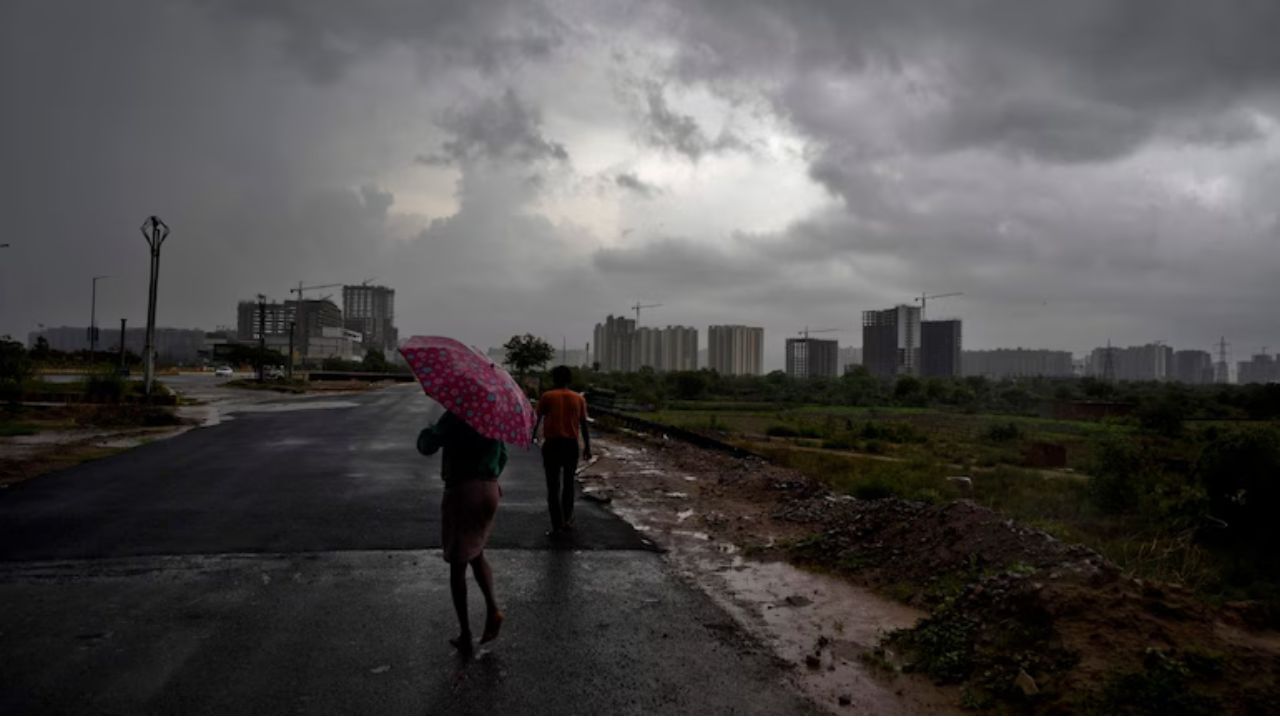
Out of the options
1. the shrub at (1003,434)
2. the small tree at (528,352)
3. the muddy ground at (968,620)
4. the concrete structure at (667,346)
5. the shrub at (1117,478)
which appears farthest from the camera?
the concrete structure at (667,346)

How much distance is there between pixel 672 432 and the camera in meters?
22.0

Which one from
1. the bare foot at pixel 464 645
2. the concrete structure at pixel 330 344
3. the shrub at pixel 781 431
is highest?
the concrete structure at pixel 330 344

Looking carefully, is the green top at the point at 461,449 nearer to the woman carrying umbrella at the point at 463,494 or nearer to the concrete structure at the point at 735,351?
the woman carrying umbrella at the point at 463,494

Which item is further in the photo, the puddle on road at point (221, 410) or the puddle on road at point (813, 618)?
the puddle on road at point (221, 410)

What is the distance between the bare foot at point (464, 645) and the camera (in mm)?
4570

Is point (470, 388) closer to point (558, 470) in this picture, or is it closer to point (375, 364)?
point (558, 470)

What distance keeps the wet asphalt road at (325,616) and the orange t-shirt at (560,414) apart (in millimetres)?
1169

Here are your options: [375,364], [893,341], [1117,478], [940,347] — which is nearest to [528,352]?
[1117,478]

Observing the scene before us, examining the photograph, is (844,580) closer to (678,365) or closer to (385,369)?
(385,369)

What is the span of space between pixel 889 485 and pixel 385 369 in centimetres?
10876

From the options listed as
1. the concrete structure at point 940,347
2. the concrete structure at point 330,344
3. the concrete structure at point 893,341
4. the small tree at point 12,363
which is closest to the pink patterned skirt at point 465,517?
the small tree at point 12,363

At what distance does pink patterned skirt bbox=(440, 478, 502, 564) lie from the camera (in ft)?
15.0

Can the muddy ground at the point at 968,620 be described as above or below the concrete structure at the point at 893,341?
below

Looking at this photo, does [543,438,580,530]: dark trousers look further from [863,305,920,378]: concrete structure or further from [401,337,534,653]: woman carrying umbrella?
[863,305,920,378]: concrete structure
